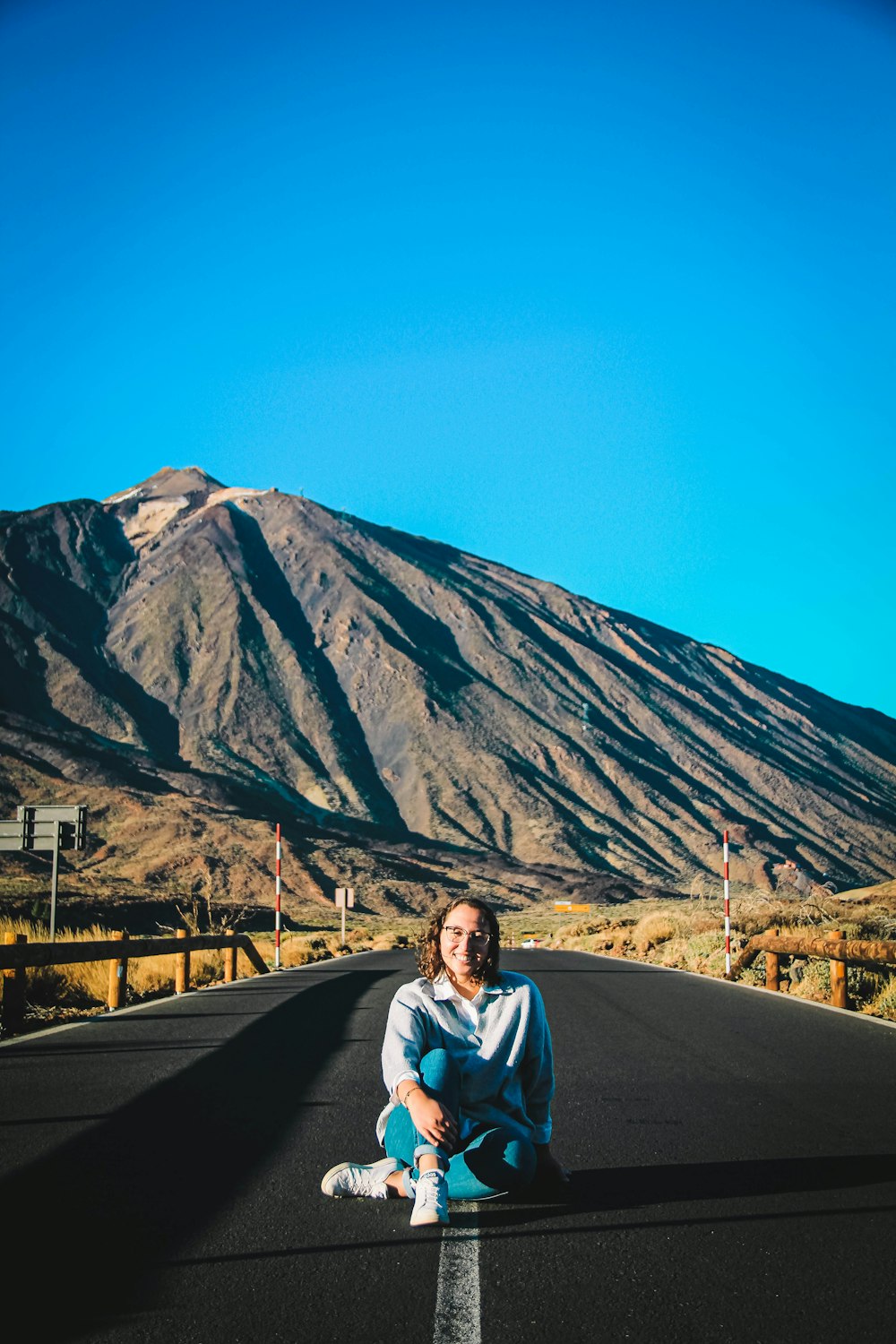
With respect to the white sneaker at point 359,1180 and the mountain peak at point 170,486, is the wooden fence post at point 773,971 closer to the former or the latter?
the white sneaker at point 359,1180

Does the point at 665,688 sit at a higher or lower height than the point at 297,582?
lower

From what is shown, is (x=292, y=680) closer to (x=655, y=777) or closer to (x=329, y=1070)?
(x=655, y=777)

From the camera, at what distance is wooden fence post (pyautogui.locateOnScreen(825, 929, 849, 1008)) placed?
1216 cm

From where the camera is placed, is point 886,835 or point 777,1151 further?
point 886,835

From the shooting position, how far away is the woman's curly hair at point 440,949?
15.8 feet

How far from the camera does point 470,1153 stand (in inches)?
175

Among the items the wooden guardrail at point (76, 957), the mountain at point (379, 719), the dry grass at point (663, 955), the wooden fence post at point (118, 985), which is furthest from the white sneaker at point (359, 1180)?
the mountain at point (379, 719)

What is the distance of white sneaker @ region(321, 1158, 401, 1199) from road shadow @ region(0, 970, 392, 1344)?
451 millimetres

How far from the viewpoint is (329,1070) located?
8.49m

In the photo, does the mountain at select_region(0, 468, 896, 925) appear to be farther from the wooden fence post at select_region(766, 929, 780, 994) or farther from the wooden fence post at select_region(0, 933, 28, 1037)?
the wooden fence post at select_region(0, 933, 28, 1037)

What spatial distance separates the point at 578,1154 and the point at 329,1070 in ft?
10.4

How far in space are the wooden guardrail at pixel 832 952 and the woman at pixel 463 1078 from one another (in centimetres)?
666

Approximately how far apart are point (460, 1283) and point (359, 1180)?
37.8 inches

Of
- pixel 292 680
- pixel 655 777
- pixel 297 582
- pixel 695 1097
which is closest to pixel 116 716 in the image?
pixel 292 680
